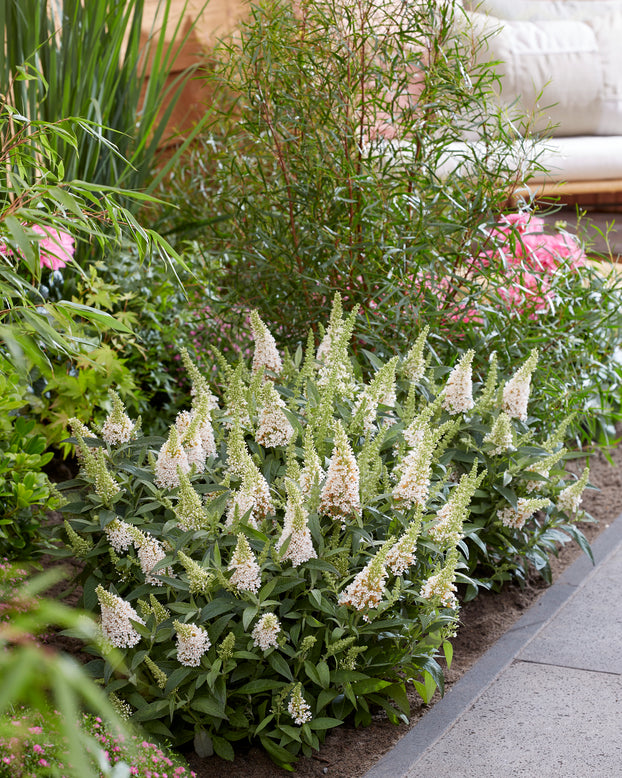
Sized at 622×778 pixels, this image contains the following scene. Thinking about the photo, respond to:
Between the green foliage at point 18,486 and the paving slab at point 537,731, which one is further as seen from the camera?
the green foliage at point 18,486

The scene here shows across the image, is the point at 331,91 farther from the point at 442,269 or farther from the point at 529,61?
the point at 529,61

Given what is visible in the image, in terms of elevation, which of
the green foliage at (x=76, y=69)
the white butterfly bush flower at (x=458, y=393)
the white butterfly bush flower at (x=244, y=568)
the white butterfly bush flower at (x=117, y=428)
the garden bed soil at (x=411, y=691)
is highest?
the green foliage at (x=76, y=69)

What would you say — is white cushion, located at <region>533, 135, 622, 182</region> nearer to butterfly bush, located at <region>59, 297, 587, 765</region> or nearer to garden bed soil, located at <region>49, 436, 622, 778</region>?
garden bed soil, located at <region>49, 436, 622, 778</region>

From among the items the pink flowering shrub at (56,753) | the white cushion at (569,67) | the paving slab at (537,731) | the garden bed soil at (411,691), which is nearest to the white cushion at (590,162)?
the white cushion at (569,67)

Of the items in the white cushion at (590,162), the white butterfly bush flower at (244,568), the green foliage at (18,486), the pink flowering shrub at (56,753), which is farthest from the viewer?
the white cushion at (590,162)

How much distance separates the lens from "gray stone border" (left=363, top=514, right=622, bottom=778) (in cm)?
135

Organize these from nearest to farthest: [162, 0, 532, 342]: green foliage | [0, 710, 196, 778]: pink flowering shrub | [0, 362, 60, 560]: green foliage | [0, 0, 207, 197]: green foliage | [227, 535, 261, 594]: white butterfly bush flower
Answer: [0, 710, 196, 778]: pink flowering shrub, [227, 535, 261, 594]: white butterfly bush flower, [0, 362, 60, 560]: green foliage, [162, 0, 532, 342]: green foliage, [0, 0, 207, 197]: green foliage

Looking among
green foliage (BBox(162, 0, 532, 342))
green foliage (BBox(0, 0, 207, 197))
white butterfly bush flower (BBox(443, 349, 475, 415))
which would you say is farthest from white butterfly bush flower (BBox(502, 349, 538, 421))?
green foliage (BBox(0, 0, 207, 197))

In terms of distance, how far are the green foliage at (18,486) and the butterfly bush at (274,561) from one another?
0.48 feet

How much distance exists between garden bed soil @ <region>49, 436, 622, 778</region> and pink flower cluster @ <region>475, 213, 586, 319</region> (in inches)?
26.5

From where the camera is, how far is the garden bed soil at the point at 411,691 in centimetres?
132

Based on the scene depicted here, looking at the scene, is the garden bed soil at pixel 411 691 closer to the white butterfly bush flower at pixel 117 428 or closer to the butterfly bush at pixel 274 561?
the butterfly bush at pixel 274 561

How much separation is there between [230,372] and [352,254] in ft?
1.75

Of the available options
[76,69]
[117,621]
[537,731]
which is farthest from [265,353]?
[76,69]
